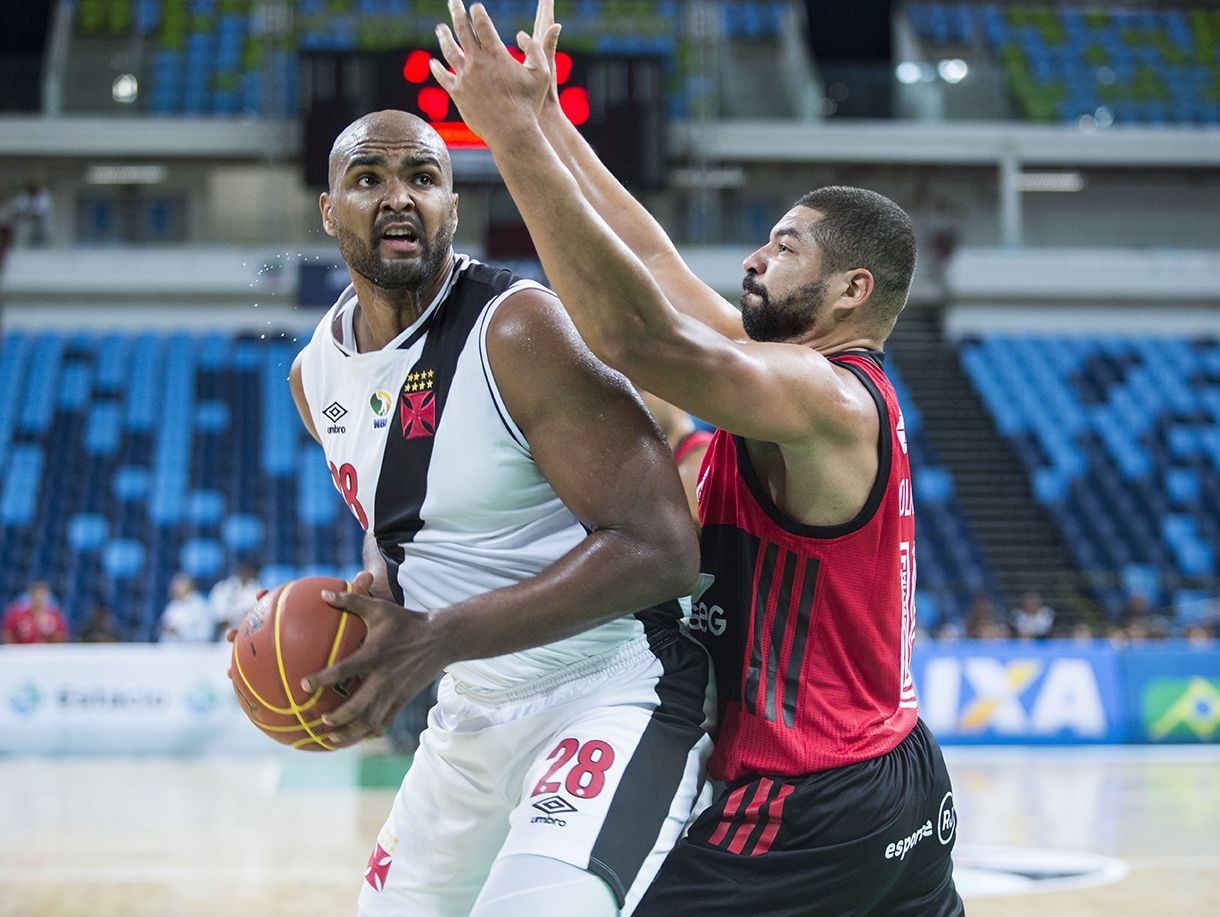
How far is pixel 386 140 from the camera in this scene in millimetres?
2934

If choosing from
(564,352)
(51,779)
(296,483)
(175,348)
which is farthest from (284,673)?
(175,348)

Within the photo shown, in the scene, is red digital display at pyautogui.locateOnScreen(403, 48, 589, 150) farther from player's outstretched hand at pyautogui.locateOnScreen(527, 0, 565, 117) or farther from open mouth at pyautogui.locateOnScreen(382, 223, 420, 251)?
player's outstretched hand at pyautogui.locateOnScreen(527, 0, 565, 117)

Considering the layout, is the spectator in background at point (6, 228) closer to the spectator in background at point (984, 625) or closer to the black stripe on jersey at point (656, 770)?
the spectator in background at point (984, 625)

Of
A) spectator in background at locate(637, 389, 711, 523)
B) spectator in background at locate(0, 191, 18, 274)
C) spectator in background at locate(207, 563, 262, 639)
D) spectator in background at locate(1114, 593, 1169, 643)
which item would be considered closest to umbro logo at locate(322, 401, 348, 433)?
spectator in background at locate(637, 389, 711, 523)

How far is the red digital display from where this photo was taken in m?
13.8

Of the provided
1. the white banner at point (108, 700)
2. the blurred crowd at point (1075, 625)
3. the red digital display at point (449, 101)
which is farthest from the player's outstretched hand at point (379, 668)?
the red digital display at point (449, 101)

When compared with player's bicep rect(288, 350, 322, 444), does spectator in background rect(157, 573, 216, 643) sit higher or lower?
lower

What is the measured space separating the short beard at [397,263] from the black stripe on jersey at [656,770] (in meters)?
0.89

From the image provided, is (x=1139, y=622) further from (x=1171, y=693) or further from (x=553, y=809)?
(x=553, y=809)

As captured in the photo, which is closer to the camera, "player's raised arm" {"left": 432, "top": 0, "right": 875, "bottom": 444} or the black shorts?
"player's raised arm" {"left": 432, "top": 0, "right": 875, "bottom": 444}

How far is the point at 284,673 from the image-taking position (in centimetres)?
267

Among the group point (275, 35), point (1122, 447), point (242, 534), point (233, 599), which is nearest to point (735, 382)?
point (233, 599)

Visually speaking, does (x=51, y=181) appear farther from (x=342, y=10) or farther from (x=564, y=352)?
(x=564, y=352)

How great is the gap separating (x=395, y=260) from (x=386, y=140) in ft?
0.77
